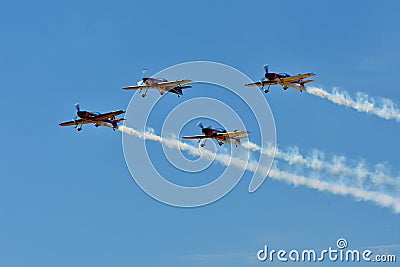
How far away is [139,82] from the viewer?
105688 millimetres

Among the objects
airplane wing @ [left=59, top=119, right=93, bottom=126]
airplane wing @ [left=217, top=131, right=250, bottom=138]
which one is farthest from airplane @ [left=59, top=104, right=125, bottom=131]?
airplane wing @ [left=217, top=131, right=250, bottom=138]

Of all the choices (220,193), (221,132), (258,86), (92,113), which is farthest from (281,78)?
(92,113)

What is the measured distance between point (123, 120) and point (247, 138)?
18.2 meters

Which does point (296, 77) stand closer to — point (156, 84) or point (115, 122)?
point (156, 84)

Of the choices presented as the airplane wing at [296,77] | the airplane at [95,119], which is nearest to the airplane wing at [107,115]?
the airplane at [95,119]

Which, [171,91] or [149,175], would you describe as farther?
[171,91]

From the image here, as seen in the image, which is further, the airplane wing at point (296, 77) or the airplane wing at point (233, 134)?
the airplane wing at point (233, 134)

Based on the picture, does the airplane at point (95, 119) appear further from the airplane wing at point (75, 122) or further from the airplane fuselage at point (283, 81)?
the airplane fuselage at point (283, 81)

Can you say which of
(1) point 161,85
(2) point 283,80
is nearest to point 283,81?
(2) point 283,80

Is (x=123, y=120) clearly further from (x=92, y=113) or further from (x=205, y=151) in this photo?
(x=205, y=151)

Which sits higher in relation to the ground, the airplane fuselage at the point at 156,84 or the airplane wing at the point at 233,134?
the airplane fuselage at the point at 156,84

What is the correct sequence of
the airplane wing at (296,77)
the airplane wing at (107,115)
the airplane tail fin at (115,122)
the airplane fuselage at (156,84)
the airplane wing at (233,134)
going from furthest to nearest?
the airplane tail fin at (115,122) < the airplane wing at (233,134) < the airplane fuselage at (156,84) < the airplane wing at (107,115) < the airplane wing at (296,77)

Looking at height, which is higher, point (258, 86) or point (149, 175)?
point (258, 86)

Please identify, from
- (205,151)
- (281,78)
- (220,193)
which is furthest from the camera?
(205,151)
